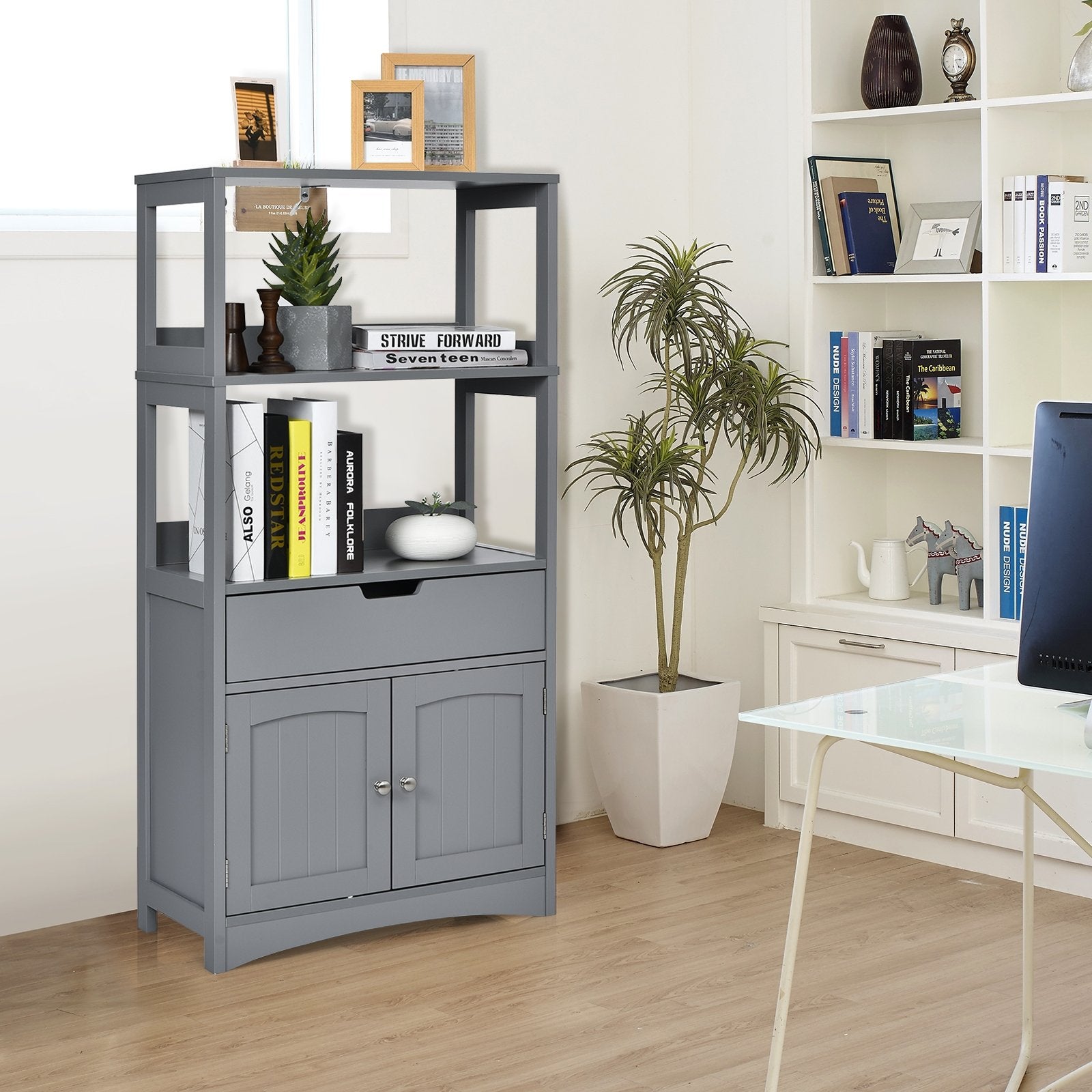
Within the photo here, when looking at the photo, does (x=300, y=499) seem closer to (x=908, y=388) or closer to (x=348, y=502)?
(x=348, y=502)

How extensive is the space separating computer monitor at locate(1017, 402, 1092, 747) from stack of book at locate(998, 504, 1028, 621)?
172cm

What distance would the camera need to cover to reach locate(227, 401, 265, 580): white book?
3354 mm

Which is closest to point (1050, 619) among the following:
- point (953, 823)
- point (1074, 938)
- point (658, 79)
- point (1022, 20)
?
point (1074, 938)

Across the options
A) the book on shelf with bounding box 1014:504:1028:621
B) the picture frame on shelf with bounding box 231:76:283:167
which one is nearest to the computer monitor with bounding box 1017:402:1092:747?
the book on shelf with bounding box 1014:504:1028:621

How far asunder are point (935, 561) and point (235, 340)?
1985mm

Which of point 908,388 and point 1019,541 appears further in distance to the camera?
point 908,388

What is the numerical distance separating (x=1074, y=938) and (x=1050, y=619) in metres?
1.54

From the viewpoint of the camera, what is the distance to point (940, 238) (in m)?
4.29

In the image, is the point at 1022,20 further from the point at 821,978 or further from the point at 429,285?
the point at 821,978

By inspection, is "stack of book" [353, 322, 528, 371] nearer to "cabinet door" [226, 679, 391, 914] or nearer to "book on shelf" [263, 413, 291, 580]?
"book on shelf" [263, 413, 291, 580]

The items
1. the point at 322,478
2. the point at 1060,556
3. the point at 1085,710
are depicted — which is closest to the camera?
the point at 1060,556

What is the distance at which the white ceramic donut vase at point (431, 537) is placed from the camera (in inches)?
144

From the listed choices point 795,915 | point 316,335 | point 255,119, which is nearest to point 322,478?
point 316,335

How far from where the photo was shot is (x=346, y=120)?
4.18 m
